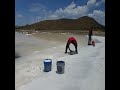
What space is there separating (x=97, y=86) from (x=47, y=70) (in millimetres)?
2353

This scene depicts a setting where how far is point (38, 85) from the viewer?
564 cm

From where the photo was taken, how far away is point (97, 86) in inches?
221
